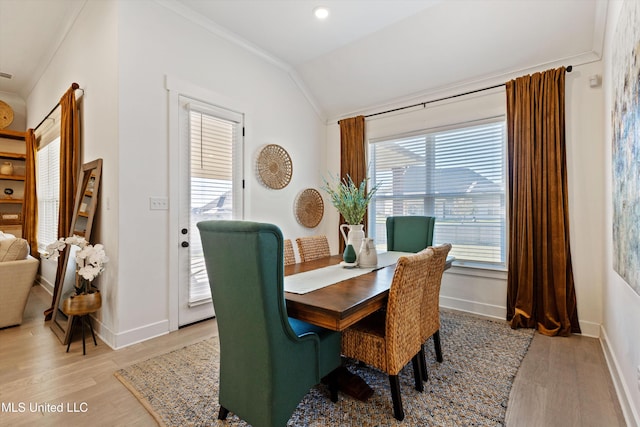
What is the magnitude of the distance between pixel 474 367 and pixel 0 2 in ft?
18.3

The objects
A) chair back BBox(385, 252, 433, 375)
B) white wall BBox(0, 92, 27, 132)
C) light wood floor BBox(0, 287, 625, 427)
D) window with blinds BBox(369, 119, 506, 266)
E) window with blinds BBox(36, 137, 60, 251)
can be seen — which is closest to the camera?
chair back BBox(385, 252, 433, 375)

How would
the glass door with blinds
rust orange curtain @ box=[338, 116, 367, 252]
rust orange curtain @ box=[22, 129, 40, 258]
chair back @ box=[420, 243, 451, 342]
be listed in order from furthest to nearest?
1. rust orange curtain @ box=[22, 129, 40, 258]
2. rust orange curtain @ box=[338, 116, 367, 252]
3. the glass door with blinds
4. chair back @ box=[420, 243, 451, 342]

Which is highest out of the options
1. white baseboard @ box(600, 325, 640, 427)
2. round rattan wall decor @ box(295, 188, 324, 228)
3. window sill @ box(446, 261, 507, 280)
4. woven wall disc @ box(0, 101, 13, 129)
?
woven wall disc @ box(0, 101, 13, 129)

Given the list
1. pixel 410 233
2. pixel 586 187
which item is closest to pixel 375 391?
pixel 410 233

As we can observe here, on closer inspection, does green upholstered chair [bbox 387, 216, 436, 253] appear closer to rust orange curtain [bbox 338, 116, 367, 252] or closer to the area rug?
rust orange curtain [bbox 338, 116, 367, 252]

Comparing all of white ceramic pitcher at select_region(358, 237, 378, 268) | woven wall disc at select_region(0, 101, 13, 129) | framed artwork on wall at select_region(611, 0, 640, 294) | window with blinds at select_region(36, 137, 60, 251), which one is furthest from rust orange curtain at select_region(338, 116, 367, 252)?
woven wall disc at select_region(0, 101, 13, 129)

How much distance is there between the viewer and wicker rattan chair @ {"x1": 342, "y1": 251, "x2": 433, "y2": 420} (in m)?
1.60

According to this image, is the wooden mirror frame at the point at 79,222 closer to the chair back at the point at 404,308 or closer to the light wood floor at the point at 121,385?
the light wood floor at the point at 121,385

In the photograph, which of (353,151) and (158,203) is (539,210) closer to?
(353,151)

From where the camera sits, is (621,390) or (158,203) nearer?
(621,390)

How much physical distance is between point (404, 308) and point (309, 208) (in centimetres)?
292

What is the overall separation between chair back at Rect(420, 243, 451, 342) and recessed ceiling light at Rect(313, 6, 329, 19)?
255cm

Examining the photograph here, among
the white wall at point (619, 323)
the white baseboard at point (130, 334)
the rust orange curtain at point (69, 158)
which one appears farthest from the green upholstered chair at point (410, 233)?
the rust orange curtain at point (69, 158)

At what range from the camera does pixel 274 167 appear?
13.0 ft
